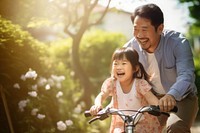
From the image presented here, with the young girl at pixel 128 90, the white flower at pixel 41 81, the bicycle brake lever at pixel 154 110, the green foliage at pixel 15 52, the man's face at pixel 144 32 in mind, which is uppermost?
the green foliage at pixel 15 52

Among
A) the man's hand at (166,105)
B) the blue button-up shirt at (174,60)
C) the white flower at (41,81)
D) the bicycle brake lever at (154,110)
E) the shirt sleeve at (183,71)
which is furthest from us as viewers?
the white flower at (41,81)

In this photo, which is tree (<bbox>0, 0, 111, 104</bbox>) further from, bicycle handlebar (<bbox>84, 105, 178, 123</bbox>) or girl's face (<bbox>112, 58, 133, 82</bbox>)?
bicycle handlebar (<bbox>84, 105, 178, 123</bbox>)

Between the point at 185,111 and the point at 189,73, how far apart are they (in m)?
0.35

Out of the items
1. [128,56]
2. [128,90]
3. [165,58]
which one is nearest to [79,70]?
[165,58]

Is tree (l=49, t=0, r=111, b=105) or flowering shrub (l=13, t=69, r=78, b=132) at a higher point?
tree (l=49, t=0, r=111, b=105)

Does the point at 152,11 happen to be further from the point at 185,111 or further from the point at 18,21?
the point at 18,21

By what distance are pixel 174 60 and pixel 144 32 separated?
370 millimetres

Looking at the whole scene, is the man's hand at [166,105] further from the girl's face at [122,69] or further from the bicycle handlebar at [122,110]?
the girl's face at [122,69]

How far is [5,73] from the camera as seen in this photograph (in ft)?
19.6

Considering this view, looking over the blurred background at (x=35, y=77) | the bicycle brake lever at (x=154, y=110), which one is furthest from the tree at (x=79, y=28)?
the bicycle brake lever at (x=154, y=110)

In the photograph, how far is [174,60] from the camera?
3.99 m

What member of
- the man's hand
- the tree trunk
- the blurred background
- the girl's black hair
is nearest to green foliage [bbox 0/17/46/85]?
the blurred background

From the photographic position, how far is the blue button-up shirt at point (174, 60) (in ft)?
12.3

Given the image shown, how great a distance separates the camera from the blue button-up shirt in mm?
3744
